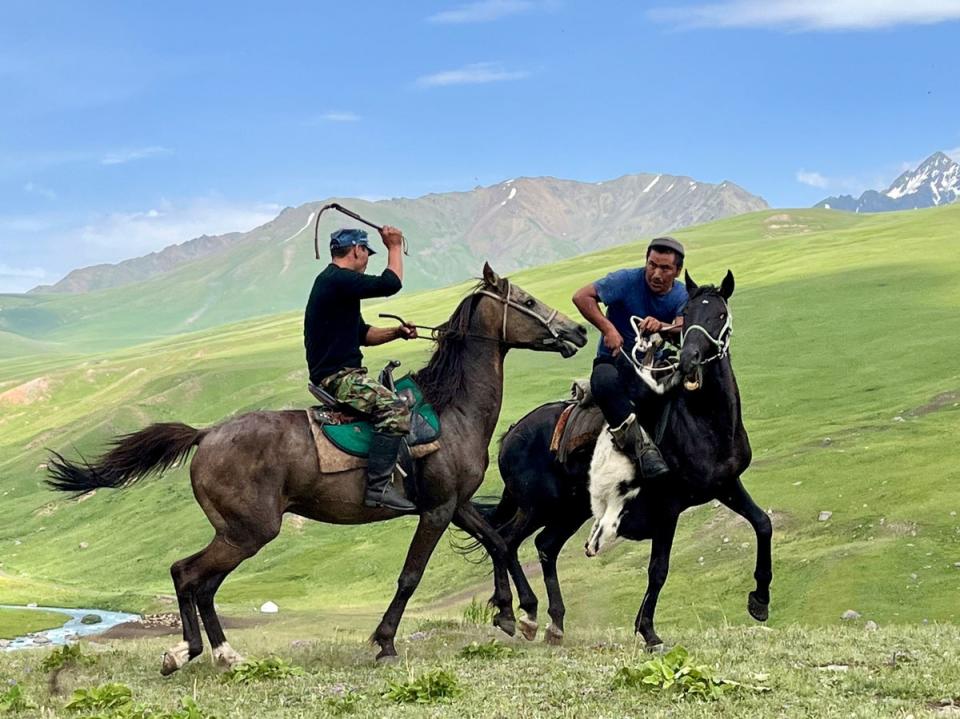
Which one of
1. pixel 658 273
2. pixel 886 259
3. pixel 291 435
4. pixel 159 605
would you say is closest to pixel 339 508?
pixel 291 435

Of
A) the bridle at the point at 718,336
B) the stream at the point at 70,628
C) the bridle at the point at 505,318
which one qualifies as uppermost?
the bridle at the point at 505,318

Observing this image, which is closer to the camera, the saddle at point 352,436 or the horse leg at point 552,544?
the saddle at point 352,436

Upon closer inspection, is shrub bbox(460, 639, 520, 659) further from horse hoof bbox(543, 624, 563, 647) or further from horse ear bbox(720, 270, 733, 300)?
horse ear bbox(720, 270, 733, 300)

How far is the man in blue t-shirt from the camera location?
12.6 metres

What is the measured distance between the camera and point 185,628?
11891 mm

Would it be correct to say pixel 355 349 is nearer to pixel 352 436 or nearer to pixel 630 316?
pixel 352 436

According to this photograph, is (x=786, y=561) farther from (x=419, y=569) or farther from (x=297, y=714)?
(x=297, y=714)

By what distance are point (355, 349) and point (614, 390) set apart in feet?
10.1

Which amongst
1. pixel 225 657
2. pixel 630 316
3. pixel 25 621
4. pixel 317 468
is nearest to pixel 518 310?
pixel 630 316

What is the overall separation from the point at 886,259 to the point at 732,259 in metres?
32.7

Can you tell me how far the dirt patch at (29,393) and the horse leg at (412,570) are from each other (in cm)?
12159

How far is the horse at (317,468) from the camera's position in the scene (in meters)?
12.0

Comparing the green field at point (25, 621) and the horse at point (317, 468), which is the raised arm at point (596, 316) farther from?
the green field at point (25, 621)

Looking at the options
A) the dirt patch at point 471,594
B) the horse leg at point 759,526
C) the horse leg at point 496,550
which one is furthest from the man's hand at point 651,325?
the dirt patch at point 471,594
